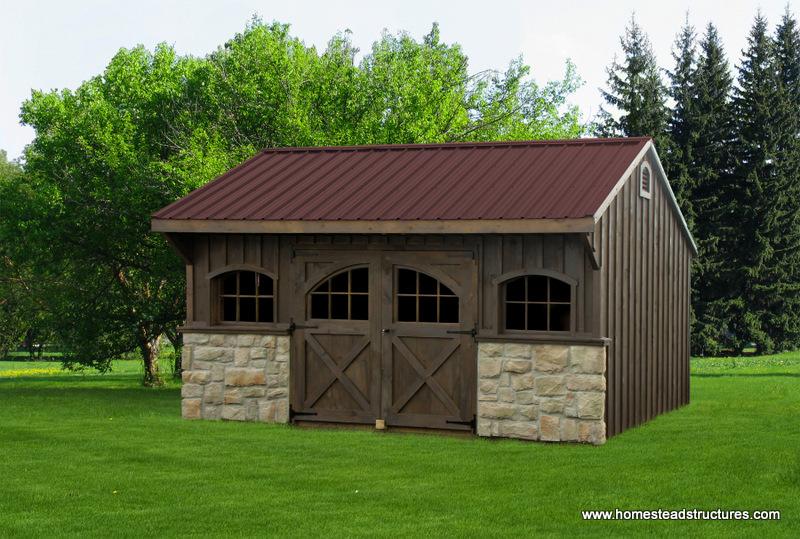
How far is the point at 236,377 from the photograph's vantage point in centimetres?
1548

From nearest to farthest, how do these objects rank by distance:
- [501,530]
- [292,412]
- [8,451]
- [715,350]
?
[501,530] < [8,451] < [292,412] < [715,350]

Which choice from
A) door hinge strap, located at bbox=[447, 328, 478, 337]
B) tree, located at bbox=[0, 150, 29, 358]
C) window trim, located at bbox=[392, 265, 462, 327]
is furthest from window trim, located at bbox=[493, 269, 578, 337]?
tree, located at bbox=[0, 150, 29, 358]

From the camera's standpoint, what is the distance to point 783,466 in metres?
11.8

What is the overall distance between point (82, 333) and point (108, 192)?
123 inches

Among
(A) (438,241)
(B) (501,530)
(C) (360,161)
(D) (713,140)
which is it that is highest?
(D) (713,140)

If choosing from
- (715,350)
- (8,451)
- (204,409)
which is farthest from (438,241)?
(715,350)

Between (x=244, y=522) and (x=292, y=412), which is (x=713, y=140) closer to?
(x=292, y=412)

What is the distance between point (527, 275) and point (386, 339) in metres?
1.96

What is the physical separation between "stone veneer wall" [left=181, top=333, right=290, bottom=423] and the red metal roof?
1.65 meters

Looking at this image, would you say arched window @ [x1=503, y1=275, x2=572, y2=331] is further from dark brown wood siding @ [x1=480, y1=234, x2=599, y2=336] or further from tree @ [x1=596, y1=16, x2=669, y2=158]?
tree @ [x1=596, y1=16, x2=669, y2=158]

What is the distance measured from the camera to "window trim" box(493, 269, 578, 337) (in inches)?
533

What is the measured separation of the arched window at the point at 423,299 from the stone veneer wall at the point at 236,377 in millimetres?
1635

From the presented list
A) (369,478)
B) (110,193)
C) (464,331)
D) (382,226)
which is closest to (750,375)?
(464,331)

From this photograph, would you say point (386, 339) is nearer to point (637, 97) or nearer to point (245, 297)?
point (245, 297)
